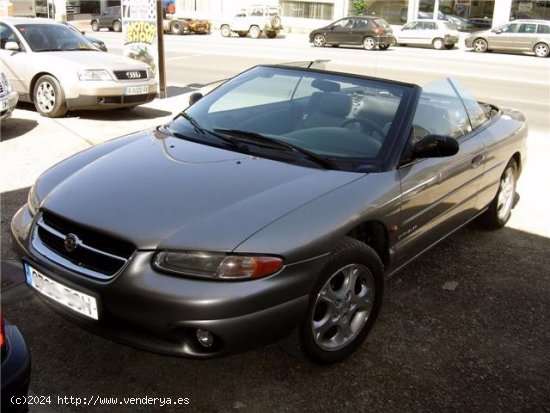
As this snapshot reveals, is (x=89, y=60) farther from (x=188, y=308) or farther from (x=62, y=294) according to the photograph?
(x=188, y=308)

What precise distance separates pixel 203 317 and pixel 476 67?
60.7 feet

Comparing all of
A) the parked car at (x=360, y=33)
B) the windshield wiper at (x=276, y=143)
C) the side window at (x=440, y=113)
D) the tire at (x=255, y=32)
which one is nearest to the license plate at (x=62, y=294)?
the windshield wiper at (x=276, y=143)

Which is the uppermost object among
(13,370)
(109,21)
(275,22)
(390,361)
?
(275,22)

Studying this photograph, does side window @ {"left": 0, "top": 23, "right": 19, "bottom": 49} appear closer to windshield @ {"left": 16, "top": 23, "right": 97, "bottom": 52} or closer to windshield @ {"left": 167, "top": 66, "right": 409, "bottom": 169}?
windshield @ {"left": 16, "top": 23, "right": 97, "bottom": 52}

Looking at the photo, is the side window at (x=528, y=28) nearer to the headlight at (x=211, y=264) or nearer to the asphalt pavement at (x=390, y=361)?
the asphalt pavement at (x=390, y=361)

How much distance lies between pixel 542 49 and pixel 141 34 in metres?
18.9

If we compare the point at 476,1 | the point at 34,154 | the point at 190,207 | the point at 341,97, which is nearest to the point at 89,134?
the point at 34,154

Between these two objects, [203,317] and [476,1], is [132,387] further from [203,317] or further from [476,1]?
[476,1]

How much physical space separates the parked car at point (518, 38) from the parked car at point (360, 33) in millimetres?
3890

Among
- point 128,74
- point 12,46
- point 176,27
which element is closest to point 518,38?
point 176,27

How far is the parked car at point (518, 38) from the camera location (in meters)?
24.4

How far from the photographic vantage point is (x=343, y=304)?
309cm

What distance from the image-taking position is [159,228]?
8.85ft

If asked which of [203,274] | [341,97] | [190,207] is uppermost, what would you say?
[341,97]
